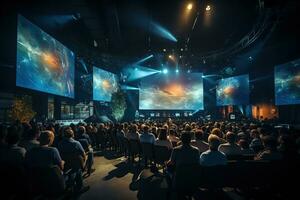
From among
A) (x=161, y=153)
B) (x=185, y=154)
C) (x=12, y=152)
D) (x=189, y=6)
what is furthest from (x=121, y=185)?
(x=189, y=6)

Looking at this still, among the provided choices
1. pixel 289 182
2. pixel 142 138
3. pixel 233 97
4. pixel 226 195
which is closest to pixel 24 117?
pixel 142 138

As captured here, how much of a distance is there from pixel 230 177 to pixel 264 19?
516 inches

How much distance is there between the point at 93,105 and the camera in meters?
28.5

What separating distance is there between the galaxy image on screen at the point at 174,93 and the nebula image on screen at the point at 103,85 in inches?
162

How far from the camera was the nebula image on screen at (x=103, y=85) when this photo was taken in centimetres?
2267

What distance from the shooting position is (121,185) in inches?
251

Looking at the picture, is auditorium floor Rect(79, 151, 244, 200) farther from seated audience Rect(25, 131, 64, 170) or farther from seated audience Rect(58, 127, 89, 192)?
seated audience Rect(25, 131, 64, 170)

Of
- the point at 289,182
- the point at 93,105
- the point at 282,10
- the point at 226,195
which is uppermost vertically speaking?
the point at 282,10

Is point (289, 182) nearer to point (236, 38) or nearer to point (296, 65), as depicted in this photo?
point (296, 65)

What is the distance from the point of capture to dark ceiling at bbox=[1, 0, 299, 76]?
1377 cm

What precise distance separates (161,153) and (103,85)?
61.2 feet

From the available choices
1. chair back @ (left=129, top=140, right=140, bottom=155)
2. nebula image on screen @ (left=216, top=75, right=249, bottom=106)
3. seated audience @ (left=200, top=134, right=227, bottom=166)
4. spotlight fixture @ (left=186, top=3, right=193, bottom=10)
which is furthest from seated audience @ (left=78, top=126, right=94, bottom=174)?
nebula image on screen @ (left=216, top=75, right=249, bottom=106)

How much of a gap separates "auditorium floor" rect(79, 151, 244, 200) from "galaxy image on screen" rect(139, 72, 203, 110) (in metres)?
19.8

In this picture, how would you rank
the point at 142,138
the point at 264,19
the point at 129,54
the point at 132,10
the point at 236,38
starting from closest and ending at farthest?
the point at 142,138
the point at 264,19
the point at 132,10
the point at 236,38
the point at 129,54
